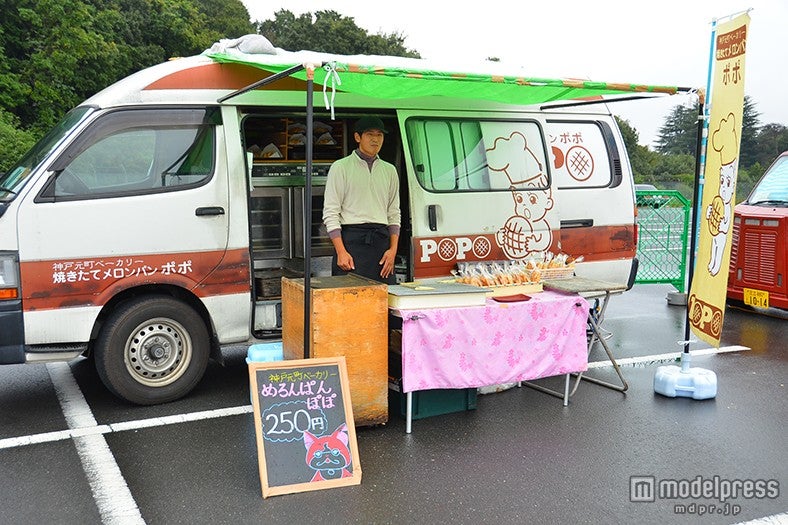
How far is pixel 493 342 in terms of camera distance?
15.6 ft

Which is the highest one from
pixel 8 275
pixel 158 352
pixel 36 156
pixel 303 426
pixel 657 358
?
pixel 36 156

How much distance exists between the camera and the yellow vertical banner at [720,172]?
4844mm

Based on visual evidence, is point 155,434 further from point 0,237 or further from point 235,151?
point 235,151

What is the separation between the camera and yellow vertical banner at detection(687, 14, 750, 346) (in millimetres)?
4844

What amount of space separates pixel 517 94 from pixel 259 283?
258 centimetres

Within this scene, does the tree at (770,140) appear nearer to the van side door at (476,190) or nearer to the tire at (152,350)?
the van side door at (476,190)

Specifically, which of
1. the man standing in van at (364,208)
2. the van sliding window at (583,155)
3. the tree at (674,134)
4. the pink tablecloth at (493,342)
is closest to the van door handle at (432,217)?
the man standing in van at (364,208)

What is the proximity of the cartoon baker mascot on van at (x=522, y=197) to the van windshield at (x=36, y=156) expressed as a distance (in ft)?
10.9

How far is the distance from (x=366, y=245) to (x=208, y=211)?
48.0 inches

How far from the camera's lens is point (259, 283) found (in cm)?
570

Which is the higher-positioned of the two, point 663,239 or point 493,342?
point 663,239

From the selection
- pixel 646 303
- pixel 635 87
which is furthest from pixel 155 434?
pixel 646 303

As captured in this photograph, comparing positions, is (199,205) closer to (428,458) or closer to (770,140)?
(428,458)

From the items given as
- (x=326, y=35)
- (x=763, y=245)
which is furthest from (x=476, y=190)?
(x=326, y=35)
